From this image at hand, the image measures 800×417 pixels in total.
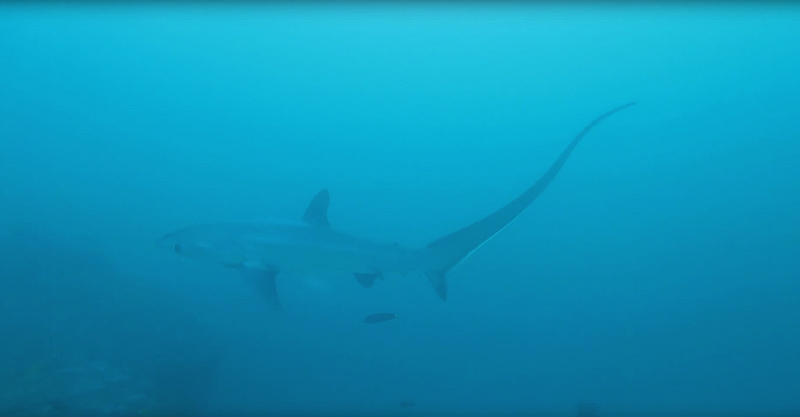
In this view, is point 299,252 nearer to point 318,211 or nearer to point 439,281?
point 318,211

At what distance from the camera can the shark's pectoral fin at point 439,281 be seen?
5.77m

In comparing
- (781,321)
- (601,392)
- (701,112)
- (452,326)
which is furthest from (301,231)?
(701,112)

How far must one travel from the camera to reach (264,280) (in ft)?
19.5

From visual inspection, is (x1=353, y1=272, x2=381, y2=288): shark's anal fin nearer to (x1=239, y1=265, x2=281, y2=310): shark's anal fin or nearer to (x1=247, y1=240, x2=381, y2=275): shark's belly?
(x1=247, y1=240, x2=381, y2=275): shark's belly

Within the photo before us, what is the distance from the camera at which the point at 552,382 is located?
20.3 m

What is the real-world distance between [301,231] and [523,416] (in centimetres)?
1190

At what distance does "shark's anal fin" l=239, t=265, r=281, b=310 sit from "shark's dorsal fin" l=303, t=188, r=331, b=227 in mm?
696

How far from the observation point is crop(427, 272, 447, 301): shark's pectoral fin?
18.9ft

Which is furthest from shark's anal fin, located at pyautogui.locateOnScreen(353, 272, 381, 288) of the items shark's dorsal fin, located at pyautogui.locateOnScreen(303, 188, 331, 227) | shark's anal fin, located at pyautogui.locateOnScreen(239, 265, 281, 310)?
shark's anal fin, located at pyautogui.locateOnScreen(239, 265, 281, 310)

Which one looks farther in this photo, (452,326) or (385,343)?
(452,326)

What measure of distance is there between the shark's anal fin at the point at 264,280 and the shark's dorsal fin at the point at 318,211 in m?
0.70

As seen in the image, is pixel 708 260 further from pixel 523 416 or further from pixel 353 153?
pixel 353 153

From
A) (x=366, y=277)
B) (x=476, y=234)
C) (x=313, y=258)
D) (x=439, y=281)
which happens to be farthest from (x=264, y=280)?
(x=476, y=234)

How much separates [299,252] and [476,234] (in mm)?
2036
